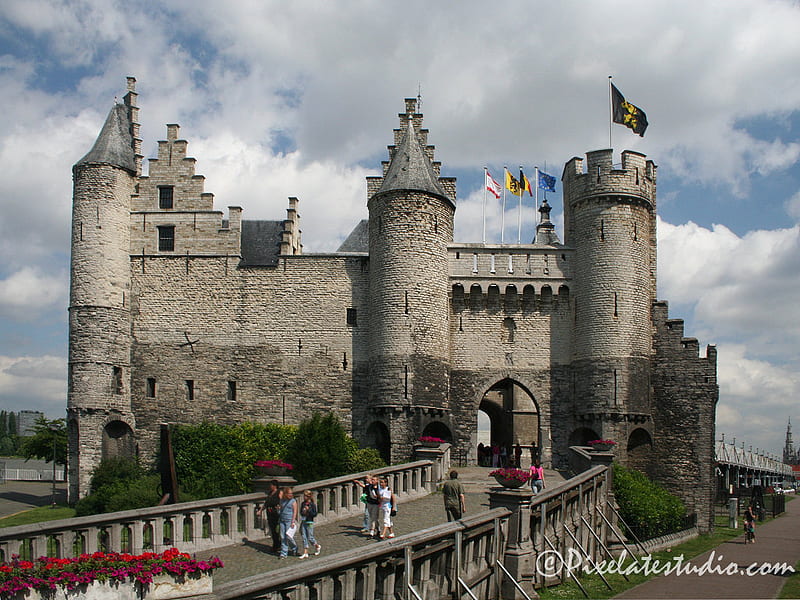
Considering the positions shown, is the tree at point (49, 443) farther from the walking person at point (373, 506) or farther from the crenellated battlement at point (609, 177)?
the walking person at point (373, 506)

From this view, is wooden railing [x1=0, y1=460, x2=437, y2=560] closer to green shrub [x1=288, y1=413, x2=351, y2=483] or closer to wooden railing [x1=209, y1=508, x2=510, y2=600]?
wooden railing [x1=209, y1=508, x2=510, y2=600]

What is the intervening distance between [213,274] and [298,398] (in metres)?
6.90

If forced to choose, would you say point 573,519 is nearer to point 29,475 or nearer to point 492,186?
point 492,186

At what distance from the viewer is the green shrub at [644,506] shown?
102 ft

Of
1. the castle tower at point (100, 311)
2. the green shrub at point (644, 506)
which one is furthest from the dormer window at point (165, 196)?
the green shrub at point (644, 506)

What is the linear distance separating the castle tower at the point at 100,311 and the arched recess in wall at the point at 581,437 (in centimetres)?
1916

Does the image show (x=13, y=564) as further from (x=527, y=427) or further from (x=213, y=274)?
(x=527, y=427)

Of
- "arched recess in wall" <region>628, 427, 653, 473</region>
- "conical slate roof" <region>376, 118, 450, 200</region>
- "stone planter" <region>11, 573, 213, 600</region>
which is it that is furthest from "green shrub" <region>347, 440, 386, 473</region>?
"stone planter" <region>11, 573, 213, 600</region>

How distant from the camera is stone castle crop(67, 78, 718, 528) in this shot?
35.5 meters

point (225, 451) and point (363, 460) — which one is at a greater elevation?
point (225, 451)

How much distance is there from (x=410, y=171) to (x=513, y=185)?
694cm

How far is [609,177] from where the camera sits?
122ft

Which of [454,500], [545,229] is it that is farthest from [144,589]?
[545,229]

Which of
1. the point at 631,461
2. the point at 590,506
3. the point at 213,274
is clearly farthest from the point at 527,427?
the point at 590,506
